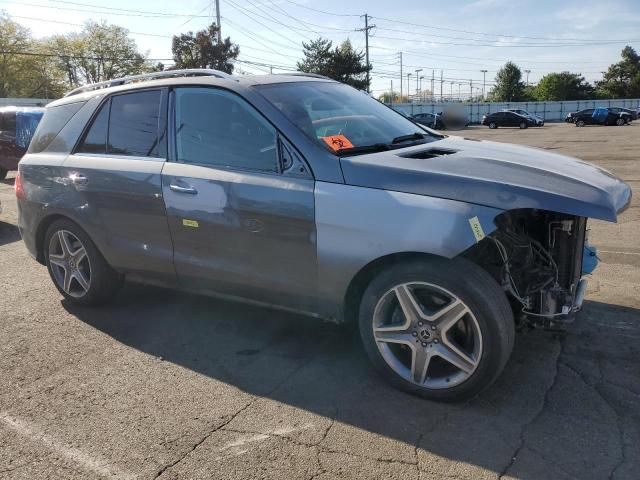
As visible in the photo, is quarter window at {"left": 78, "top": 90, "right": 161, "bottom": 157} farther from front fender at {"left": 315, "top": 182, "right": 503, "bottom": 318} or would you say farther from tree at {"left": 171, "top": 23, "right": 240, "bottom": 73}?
tree at {"left": 171, "top": 23, "right": 240, "bottom": 73}

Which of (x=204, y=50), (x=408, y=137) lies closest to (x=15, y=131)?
(x=408, y=137)

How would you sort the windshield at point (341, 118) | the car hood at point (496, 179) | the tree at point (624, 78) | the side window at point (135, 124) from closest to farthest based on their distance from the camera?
the car hood at point (496, 179), the windshield at point (341, 118), the side window at point (135, 124), the tree at point (624, 78)

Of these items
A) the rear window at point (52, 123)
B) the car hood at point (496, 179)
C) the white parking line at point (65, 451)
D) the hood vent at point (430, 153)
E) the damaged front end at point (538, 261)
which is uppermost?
the rear window at point (52, 123)

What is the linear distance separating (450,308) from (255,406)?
1.22 meters

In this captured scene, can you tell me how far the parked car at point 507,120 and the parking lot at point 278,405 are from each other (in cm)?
4226

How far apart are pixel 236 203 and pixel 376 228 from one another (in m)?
0.96

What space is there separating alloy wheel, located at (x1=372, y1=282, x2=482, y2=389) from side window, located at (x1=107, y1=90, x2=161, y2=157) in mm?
2062

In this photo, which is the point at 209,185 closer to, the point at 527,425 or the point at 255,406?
the point at 255,406

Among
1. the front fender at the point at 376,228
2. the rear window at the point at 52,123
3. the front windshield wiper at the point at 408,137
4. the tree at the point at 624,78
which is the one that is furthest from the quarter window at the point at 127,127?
the tree at the point at 624,78

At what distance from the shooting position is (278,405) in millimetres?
3160

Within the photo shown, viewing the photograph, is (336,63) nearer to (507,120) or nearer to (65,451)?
(507,120)

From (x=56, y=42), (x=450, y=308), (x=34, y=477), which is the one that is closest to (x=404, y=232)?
(x=450, y=308)

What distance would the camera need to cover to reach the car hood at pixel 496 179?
2791mm

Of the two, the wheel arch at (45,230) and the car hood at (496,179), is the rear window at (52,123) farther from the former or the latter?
the car hood at (496,179)
